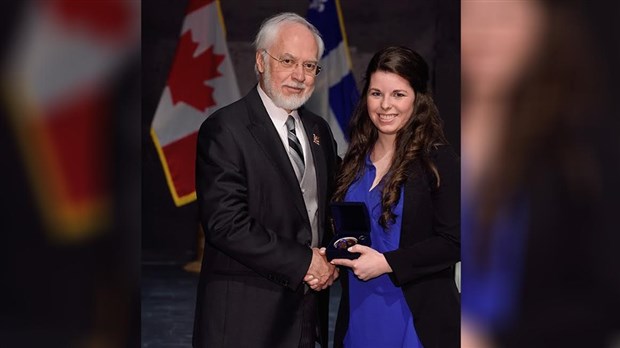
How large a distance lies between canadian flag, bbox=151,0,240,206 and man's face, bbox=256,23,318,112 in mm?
6031

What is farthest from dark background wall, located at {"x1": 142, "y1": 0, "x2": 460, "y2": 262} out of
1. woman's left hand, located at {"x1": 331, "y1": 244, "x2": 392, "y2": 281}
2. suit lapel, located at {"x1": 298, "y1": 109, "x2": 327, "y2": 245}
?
woman's left hand, located at {"x1": 331, "y1": 244, "x2": 392, "y2": 281}

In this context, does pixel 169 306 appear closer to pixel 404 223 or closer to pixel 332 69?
pixel 332 69

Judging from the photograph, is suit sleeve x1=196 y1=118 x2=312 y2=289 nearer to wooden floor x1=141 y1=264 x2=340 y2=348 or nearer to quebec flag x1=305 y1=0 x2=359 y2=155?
wooden floor x1=141 y1=264 x2=340 y2=348

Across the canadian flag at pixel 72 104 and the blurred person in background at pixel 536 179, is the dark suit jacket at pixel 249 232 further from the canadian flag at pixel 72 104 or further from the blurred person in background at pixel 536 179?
the blurred person in background at pixel 536 179

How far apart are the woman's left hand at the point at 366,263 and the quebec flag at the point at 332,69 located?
19.5 feet

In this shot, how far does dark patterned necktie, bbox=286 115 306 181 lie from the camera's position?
100 inches

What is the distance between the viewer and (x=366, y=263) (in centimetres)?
239

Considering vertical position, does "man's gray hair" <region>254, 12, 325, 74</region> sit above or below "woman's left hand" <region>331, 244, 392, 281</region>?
above

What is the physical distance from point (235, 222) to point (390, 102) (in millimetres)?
587

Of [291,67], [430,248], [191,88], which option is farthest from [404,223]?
[191,88]

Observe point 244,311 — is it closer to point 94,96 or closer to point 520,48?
point 94,96

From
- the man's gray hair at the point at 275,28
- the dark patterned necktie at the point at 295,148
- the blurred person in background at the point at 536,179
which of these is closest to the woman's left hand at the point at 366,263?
the dark patterned necktie at the point at 295,148

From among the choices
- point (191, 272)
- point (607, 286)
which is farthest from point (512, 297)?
point (191, 272)

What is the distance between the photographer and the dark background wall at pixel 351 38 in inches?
368
